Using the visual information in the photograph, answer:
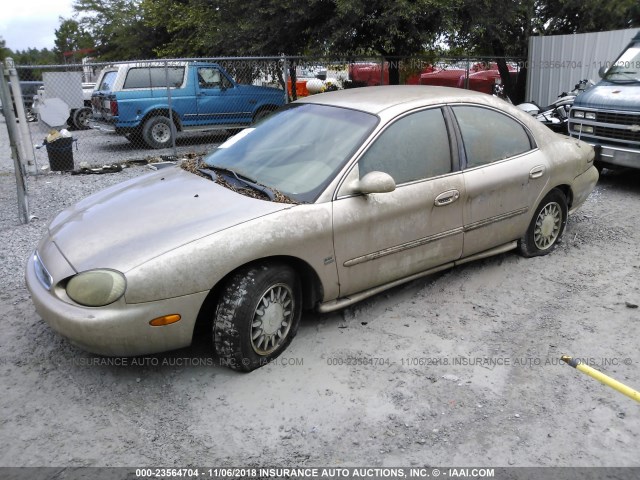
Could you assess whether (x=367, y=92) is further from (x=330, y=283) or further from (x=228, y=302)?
(x=228, y=302)

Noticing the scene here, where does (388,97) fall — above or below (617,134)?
above

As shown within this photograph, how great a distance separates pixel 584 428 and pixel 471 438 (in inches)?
24.9

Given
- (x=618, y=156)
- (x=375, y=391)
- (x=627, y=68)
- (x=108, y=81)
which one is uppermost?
(x=108, y=81)

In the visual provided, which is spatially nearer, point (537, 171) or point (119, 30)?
point (537, 171)

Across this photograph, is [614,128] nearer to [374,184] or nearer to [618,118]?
[618,118]

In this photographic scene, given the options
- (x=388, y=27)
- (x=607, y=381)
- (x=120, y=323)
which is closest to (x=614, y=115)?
(x=388, y=27)

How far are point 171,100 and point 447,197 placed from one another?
8.95 m

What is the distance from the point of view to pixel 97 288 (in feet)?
9.89

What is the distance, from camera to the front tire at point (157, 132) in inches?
465

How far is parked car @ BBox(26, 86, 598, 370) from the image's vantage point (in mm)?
3102

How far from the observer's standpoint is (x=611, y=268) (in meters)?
5.12

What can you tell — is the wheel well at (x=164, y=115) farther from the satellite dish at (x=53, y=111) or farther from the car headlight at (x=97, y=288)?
the car headlight at (x=97, y=288)

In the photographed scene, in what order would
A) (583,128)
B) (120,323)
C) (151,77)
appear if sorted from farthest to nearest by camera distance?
1. (151,77)
2. (583,128)
3. (120,323)

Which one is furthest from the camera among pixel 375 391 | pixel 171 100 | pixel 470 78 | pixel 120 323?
pixel 470 78
